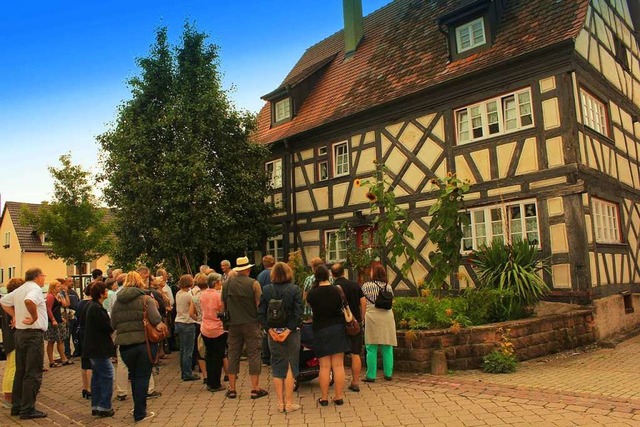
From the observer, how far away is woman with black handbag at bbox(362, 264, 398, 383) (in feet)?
25.7

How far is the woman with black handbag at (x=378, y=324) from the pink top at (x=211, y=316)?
2209 millimetres

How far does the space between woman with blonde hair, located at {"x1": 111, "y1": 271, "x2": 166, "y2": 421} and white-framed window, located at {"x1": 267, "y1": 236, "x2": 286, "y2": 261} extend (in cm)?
1172

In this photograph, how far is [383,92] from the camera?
15.6 meters

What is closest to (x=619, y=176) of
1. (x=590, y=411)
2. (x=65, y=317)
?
(x=590, y=411)

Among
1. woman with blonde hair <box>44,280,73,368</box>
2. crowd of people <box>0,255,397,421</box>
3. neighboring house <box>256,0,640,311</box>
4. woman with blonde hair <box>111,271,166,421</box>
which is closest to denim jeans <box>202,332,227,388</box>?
crowd of people <box>0,255,397,421</box>

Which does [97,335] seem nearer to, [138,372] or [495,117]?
[138,372]

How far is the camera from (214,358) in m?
7.90

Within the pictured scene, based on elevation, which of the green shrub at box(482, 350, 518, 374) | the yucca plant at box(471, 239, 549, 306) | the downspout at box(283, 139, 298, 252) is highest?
the downspout at box(283, 139, 298, 252)

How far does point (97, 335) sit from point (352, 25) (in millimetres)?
16042

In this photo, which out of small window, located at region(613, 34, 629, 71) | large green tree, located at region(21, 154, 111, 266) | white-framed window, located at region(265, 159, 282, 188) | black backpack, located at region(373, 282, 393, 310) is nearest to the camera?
black backpack, located at region(373, 282, 393, 310)

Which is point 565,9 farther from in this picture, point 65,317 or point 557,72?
point 65,317

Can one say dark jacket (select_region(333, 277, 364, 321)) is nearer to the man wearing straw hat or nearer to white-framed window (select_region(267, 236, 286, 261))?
the man wearing straw hat

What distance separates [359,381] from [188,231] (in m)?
8.76

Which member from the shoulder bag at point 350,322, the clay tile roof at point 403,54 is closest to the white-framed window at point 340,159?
the clay tile roof at point 403,54
